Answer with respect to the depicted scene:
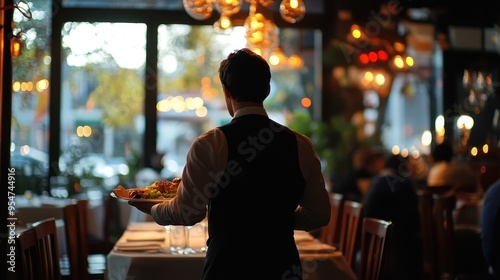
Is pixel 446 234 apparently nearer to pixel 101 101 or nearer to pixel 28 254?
pixel 28 254

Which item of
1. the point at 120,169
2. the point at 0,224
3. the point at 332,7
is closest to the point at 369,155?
the point at 332,7

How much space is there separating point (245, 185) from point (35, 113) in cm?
763

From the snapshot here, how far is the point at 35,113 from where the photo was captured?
9680 millimetres

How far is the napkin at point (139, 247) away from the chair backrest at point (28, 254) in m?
0.55

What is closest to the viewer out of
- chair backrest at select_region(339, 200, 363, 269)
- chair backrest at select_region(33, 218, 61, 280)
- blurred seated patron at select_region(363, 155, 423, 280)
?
chair backrest at select_region(33, 218, 61, 280)

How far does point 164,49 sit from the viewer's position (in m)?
11.0

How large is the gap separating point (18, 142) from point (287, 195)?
21.7 ft

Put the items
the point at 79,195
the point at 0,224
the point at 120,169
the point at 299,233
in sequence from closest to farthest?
1. the point at 0,224
2. the point at 299,233
3. the point at 79,195
4. the point at 120,169

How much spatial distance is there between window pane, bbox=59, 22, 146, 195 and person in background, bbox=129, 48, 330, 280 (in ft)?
25.0

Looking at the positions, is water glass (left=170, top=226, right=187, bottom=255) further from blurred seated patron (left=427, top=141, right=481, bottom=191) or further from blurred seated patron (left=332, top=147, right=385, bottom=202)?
blurred seated patron (left=332, top=147, right=385, bottom=202)

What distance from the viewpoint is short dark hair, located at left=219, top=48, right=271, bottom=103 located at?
2633mm

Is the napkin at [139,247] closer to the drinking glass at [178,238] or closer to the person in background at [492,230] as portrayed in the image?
the drinking glass at [178,238]

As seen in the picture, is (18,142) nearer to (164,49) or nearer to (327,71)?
(164,49)

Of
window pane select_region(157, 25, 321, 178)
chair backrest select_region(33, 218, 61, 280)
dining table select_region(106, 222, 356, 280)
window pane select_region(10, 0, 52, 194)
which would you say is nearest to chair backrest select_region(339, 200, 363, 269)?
dining table select_region(106, 222, 356, 280)
